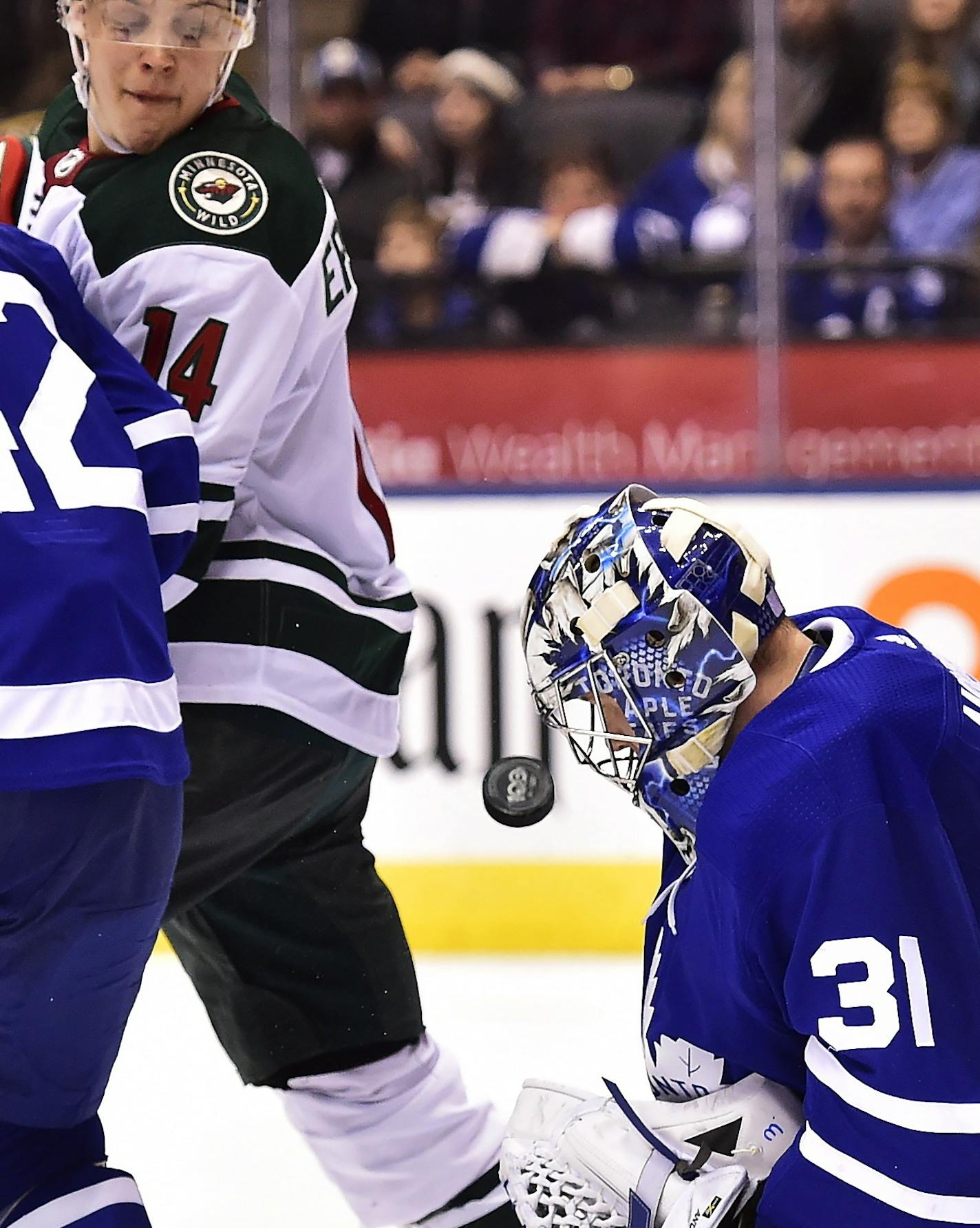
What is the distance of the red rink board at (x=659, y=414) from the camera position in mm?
3611

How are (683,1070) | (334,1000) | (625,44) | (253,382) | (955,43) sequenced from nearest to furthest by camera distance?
(683,1070), (253,382), (334,1000), (955,43), (625,44)

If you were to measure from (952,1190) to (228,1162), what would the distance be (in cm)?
142

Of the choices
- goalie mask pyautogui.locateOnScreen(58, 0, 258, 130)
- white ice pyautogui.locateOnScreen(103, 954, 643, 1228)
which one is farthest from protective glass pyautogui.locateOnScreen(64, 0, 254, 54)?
white ice pyautogui.locateOnScreen(103, 954, 643, 1228)

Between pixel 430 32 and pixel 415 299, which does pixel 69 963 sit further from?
pixel 430 32

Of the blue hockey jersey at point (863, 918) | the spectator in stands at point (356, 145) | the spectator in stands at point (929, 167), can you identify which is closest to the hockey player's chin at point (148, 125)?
the blue hockey jersey at point (863, 918)

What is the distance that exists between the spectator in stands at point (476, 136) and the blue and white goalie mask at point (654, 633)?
2.65m

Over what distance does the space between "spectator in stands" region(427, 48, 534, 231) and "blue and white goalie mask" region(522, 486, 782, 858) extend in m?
2.65

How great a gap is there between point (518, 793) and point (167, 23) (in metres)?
0.75

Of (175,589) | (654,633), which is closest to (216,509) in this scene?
(175,589)

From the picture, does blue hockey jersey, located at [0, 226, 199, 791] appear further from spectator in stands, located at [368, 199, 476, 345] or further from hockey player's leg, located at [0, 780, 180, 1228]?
spectator in stands, located at [368, 199, 476, 345]

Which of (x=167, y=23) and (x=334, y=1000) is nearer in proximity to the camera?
(x=167, y=23)

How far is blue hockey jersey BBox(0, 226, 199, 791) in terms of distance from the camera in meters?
1.32

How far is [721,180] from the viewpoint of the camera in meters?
3.77

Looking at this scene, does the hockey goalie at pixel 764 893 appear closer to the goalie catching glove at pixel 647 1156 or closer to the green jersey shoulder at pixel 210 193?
the goalie catching glove at pixel 647 1156
